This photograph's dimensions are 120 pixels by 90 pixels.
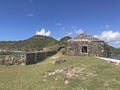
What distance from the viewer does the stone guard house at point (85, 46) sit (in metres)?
37.1

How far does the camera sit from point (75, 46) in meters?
38.3

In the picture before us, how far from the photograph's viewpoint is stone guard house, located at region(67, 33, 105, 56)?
37062 millimetres

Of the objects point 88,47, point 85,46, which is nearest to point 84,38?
point 85,46

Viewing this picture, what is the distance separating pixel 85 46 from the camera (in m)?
38.1

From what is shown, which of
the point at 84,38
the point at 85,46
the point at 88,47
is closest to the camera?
the point at 88,47

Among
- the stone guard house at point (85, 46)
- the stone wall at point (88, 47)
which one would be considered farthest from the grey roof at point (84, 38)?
the stone wall at point (88, 47)

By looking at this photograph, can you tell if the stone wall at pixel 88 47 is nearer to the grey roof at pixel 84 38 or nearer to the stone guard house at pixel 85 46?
the stone guard house at pixel 85 46

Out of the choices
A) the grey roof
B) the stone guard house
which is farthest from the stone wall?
the grey roof

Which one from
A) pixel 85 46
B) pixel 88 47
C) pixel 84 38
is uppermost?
pixel 84 38

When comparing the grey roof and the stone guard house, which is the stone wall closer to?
the stone guard house

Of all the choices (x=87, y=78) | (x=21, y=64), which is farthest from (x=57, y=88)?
(x=21, y=64)

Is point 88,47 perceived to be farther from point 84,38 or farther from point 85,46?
point 84,38

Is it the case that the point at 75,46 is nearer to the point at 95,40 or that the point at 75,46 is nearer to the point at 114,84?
the point at 95,40

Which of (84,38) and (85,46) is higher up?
A: (84,38)
